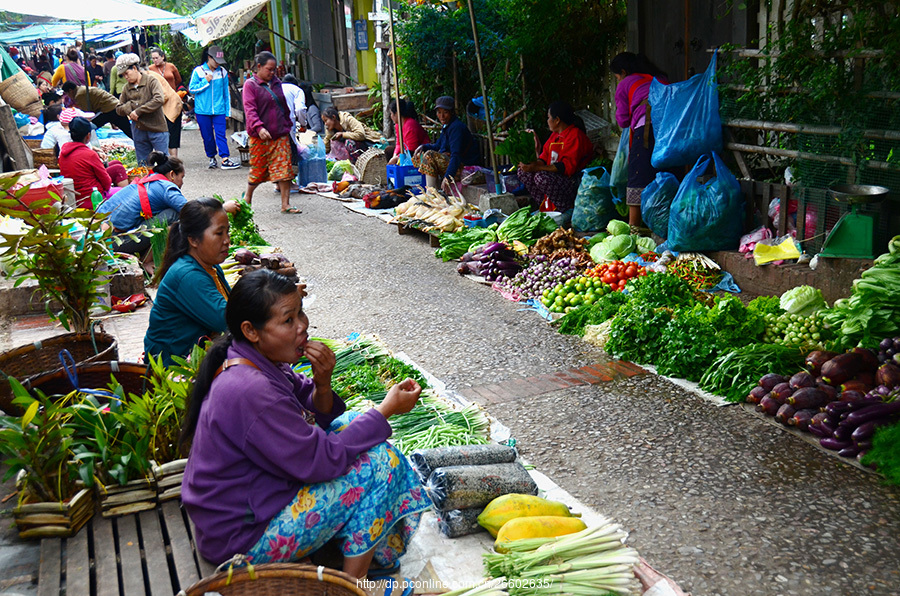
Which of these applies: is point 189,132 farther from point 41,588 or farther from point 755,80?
point 41,588

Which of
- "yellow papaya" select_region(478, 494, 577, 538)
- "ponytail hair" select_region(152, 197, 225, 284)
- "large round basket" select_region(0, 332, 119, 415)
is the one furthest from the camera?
"ponytail hair" select_region(152, 197, 225, 284)

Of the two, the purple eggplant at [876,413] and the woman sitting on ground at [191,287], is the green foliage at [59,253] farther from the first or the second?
the purple eggplant at [876,413]

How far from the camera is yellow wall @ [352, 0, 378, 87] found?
18138 millimetres

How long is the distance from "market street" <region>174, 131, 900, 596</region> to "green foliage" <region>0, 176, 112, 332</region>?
221cm

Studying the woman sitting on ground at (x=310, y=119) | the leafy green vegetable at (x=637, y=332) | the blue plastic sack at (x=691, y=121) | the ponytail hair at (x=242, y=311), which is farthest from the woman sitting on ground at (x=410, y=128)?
the ponytail hair at (x=242, y=311)

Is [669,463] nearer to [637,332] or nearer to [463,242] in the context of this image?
[637,332]

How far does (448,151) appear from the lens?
11.0 m

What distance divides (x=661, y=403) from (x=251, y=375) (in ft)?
10.5

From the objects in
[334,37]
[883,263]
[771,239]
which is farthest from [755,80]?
[334,37]

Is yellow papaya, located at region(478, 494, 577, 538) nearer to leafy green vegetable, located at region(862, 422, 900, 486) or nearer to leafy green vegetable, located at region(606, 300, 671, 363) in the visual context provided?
leafy green vegetable, located at region(862, 422, 900, 486)

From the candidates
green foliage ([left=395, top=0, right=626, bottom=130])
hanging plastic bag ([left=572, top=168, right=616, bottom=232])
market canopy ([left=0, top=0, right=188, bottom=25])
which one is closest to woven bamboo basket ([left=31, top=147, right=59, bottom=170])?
market canopy ([left=0, top=0, right=188, bottom=25])

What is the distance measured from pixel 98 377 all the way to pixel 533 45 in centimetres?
731

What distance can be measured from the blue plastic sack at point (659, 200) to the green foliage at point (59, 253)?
188 inches

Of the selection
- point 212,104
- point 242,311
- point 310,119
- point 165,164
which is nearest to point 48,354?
point 242,311
